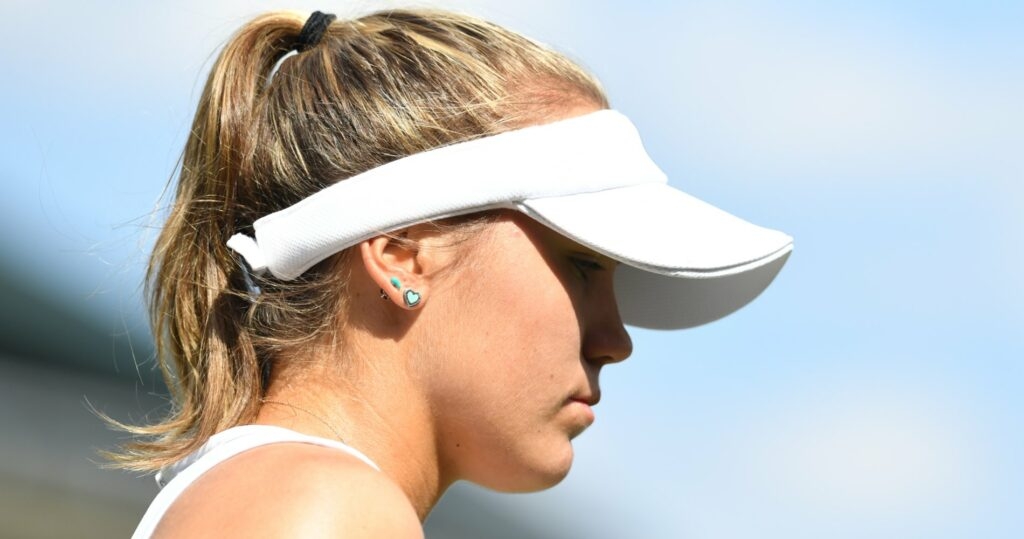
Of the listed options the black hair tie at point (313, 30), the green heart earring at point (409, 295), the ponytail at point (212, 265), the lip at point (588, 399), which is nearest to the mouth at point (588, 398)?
the lip at point (588, 399)

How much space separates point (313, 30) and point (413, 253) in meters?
0.61

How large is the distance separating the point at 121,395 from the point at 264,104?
28.7 ft

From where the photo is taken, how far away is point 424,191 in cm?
227

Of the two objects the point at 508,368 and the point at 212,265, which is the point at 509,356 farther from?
the point at 212,265

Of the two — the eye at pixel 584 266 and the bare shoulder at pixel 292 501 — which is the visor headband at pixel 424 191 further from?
the bare shoulder at pixel 292 501

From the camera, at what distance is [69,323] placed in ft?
32.7

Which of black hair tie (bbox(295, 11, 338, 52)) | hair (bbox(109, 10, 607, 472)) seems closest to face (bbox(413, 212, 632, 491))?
hair (bbox(109, 10, 607, 472))

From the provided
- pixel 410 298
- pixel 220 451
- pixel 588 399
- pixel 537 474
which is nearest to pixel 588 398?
pixel 588 399

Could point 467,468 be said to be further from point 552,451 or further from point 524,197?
point 524,197

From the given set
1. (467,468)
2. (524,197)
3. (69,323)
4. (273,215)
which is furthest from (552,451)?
(69,323)

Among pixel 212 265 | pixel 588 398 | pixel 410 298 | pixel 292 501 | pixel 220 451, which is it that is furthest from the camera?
pixel 212 265

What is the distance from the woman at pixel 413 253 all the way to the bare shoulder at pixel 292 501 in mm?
102

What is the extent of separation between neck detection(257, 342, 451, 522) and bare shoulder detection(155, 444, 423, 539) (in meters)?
0.23

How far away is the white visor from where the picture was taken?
227 cm
